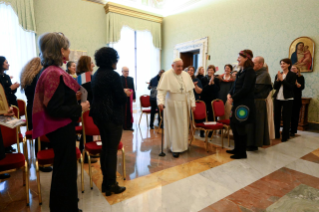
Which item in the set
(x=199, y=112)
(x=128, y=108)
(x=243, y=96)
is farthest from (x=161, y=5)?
(x=243, y=96)

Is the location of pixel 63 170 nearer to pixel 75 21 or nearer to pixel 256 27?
pixel 256 27

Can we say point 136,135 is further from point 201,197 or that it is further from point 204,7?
point 204,7

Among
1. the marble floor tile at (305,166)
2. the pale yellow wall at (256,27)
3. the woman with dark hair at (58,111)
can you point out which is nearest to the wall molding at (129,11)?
the pale yellow wall at (256,27)

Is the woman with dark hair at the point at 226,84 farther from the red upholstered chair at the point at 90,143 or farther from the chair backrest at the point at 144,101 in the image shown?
the red upholstered chair at the point at 90,143

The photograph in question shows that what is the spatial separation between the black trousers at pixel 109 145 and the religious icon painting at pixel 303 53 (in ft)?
16.5

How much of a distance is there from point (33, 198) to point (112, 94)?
138cm

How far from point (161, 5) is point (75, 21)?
142 inches

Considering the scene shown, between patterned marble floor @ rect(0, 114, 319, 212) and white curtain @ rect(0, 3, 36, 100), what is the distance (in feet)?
14.8

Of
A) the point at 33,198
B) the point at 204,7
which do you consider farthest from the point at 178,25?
the point at 33,198

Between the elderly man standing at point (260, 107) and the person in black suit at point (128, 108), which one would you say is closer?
the elderly man standing at point (260, 107)

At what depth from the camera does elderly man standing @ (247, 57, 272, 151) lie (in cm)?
356

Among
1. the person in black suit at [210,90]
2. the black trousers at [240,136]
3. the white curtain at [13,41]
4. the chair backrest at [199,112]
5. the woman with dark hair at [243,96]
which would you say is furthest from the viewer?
the white curtain at [13,41]

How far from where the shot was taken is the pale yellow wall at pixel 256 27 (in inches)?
192

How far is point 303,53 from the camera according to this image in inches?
193
